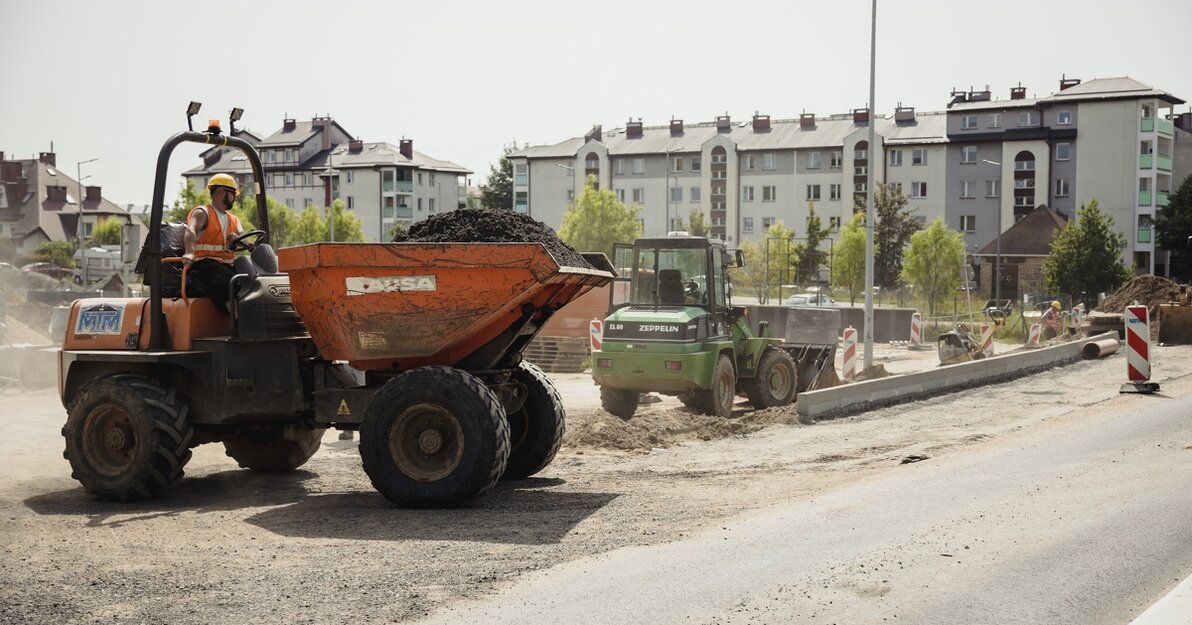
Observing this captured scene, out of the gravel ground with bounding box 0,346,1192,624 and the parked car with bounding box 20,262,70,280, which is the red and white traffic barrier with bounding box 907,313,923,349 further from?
the parked car with bounding box 20,262,70,280

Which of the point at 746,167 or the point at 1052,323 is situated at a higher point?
the point at 746,167

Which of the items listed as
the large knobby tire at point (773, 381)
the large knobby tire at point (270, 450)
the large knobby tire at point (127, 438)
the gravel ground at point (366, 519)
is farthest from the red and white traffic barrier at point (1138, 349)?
the large knobby tire at point (127, 438)

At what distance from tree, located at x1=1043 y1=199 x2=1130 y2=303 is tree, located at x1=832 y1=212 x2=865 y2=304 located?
9769 millimetres

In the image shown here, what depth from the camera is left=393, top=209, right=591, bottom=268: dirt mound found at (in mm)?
9430

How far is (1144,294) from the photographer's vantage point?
36062 millimetres

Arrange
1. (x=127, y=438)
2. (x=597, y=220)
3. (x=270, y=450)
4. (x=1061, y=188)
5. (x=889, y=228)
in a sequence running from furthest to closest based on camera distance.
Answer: (x=1061, y=188)
(x=889, y=228)
(x=597, y=220)
(x=270, y=450)
(x=127, y=438)

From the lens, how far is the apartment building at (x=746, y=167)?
81438 mm

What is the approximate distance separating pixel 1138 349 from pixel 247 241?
44.7 feet

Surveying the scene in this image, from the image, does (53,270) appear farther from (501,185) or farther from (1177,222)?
(1177,222)

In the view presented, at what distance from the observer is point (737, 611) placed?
236 inches

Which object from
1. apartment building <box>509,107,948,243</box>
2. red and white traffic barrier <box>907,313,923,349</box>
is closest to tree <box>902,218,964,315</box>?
red and white traffic barrier <box>907,313,923,349</box>

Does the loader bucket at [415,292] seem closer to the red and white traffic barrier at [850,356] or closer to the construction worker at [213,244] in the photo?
the construction worker at [213,244]

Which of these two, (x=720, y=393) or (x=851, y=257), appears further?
(x=851, y=257)

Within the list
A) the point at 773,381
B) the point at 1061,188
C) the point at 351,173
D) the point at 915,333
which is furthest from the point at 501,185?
the point at 773,381
